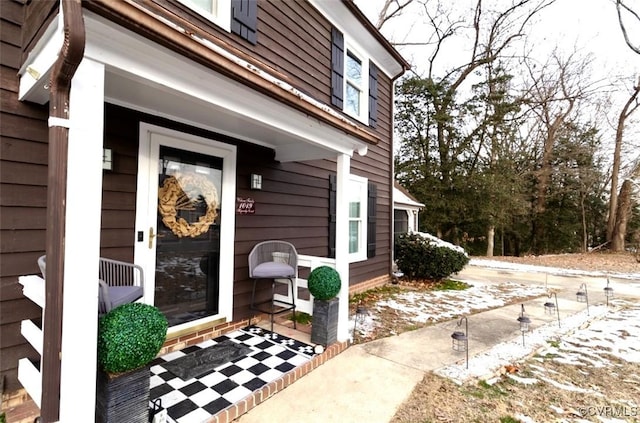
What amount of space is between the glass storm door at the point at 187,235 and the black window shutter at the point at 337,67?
8.39 ft

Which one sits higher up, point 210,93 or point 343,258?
point 210,93

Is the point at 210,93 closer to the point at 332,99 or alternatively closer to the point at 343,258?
the point at 343,258

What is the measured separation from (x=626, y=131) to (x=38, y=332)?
19.1 metres

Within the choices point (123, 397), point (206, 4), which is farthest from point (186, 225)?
point (206, 4)

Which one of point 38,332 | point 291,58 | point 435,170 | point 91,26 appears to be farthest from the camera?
point 435,170

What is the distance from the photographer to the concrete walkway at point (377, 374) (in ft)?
6.79

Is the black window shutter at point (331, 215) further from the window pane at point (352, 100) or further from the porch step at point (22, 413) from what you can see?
the porch step at point (22, 413)

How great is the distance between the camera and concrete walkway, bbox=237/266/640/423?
2.07 meters

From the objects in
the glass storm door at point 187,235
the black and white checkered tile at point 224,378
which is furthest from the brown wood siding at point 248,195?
the black and white checkered tile at point 224,378

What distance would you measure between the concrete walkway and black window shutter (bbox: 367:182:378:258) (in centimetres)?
213

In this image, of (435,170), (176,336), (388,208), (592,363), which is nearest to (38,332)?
(176,336)

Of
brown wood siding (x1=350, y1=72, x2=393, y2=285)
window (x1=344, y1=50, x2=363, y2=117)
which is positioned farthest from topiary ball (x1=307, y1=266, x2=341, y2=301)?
window (x1=344, y1=50, x2=363, y2=117)

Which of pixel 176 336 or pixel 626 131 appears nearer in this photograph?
pixel 176 336

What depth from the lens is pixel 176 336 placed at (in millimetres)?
2828
